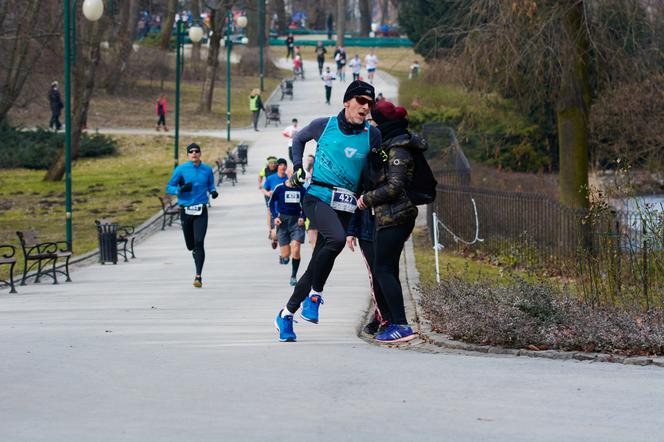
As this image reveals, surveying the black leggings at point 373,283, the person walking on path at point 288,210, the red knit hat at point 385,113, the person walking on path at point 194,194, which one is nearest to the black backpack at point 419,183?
the red knit hat at point 385,113

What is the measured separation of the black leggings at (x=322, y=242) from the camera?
1012cm

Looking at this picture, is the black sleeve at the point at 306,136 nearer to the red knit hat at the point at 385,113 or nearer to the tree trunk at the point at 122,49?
→ the red knit hat at the point at 385,113

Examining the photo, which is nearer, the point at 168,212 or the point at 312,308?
the point at 312,308

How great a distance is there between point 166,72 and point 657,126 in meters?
38.5

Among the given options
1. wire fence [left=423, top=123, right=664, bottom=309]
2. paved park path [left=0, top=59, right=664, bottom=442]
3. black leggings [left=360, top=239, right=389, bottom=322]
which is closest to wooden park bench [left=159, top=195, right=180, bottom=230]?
wire fence [left=423, top=123, right=664, bottom=309]

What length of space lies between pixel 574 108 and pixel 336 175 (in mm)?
16412

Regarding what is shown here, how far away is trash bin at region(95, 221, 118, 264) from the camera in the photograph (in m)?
21.6

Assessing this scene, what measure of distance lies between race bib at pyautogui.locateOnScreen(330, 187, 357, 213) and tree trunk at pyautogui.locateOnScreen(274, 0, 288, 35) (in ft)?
273

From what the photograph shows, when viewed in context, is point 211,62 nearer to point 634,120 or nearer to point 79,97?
point 79,97

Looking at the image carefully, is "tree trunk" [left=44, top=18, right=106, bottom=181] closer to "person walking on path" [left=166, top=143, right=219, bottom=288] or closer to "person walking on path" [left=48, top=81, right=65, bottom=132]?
"person walking on path" [left=48, top=81, right=65, bottom=132]

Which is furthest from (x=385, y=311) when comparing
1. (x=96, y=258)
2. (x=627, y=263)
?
(x=96, y=258)

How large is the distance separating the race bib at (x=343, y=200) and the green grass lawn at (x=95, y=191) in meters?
14.5

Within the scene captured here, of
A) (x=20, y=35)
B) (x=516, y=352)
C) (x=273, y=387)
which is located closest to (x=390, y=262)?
(x=516, y=352)

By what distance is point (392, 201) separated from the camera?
10156 millimetres
